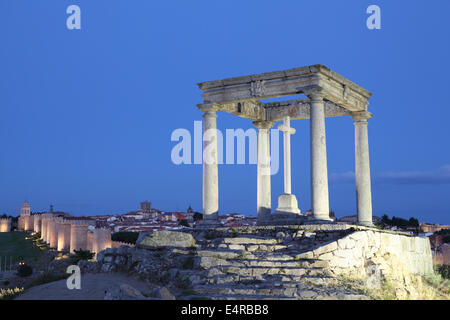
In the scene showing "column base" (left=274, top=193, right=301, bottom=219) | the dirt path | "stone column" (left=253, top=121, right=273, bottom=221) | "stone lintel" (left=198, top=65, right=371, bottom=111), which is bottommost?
the dirt path

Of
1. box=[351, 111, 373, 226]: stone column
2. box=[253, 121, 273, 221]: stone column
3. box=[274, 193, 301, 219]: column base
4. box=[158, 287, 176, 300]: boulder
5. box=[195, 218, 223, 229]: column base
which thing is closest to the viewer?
box=[158, 287, 176, 300]: boulder

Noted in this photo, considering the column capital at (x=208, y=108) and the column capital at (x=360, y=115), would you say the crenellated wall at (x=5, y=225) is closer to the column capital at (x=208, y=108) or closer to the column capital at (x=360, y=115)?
the column capital at (x=208, y=108)

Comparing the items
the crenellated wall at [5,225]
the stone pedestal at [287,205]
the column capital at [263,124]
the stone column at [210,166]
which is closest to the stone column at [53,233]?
the crenellated wall at [5,225]

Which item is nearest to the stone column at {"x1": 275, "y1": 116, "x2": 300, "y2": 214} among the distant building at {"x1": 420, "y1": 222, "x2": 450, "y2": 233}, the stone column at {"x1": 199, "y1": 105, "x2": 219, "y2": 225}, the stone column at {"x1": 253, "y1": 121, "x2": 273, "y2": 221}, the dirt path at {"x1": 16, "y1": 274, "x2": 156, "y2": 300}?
the stone column at {"x1": 253, "y1": 121, "x2": 273, "y2": 221}

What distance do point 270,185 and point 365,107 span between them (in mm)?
6756

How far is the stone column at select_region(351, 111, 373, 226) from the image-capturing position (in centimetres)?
3027

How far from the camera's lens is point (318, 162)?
25781 mm

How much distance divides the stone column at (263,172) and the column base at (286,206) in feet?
9.93

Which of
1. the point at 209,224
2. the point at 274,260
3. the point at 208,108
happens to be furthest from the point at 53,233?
the point at 274,260

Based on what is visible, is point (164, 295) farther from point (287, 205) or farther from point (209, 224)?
point (287, 205)

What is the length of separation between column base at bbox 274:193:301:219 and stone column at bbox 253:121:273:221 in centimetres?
303

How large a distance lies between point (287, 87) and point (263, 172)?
6746 millimetres

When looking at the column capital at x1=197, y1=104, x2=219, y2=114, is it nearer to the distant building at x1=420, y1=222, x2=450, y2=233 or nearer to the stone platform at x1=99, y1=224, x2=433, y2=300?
the stone platform at x1=99, y1=224, x2=433, y2=300
